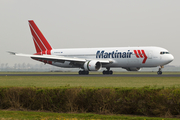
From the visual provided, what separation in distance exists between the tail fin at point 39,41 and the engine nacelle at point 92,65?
1345 centimetres

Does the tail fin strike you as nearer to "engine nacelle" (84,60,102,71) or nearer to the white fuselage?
the white fuselage

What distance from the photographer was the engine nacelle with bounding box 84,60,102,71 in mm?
46178

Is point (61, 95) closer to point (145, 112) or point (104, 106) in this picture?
point (104, 106)

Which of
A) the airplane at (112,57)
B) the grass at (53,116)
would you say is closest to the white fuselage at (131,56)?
the airplane at (112,57)

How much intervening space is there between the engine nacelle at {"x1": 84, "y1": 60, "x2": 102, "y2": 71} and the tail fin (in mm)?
13454

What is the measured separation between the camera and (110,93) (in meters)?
12.5

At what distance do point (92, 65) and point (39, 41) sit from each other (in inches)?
634

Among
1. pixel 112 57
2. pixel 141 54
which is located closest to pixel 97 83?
pixel 141 54

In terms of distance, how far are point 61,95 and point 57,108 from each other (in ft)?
2.03

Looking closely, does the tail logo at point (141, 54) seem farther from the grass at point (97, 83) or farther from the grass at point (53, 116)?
the grass at point (53, 116)

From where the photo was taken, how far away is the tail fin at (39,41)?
57.6 m

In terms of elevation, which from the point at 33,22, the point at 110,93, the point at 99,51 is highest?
the point at 33,22

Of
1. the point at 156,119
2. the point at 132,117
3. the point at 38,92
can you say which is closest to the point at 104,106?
the point at 132,117

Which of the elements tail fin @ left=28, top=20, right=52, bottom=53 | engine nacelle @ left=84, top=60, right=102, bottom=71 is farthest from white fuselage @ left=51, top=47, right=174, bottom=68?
tail fin @ left=28, top=20, right=52, bottom=53
